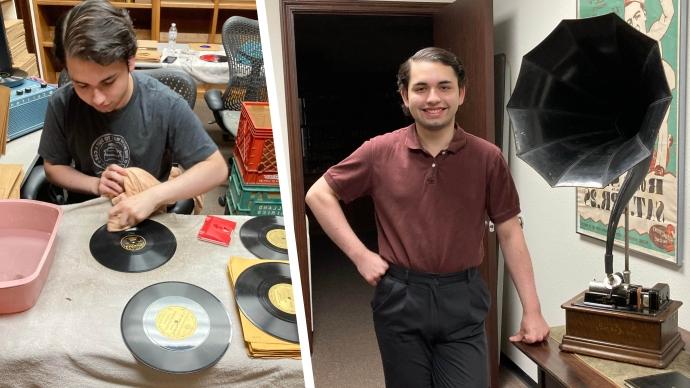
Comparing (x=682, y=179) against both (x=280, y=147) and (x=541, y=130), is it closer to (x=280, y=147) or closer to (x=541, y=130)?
(x=541, y=130)

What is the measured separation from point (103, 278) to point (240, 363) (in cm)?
17

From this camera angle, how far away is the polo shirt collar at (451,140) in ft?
4.73

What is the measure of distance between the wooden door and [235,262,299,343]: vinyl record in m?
1.40

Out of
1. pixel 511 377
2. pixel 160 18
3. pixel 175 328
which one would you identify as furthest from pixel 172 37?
pixel 511 377

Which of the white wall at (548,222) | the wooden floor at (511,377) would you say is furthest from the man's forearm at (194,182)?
the wooden floor at (511,377)

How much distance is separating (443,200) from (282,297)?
2.46 feet

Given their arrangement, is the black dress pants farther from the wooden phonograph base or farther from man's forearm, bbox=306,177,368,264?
the wooden phonograph base

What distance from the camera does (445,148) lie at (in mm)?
1446

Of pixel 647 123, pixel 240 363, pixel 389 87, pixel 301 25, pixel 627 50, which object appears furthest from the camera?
pixel 389 87

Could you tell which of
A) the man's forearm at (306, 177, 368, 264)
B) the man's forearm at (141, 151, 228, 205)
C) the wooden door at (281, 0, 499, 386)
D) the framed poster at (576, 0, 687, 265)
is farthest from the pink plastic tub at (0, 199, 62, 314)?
the wooden door at (281, 0, 499, 386)

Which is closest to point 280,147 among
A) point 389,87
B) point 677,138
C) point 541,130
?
point 541,130

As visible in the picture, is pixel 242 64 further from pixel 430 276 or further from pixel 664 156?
pixel 664 156

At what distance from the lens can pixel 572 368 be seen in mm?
1253

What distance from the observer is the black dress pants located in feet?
4.64
